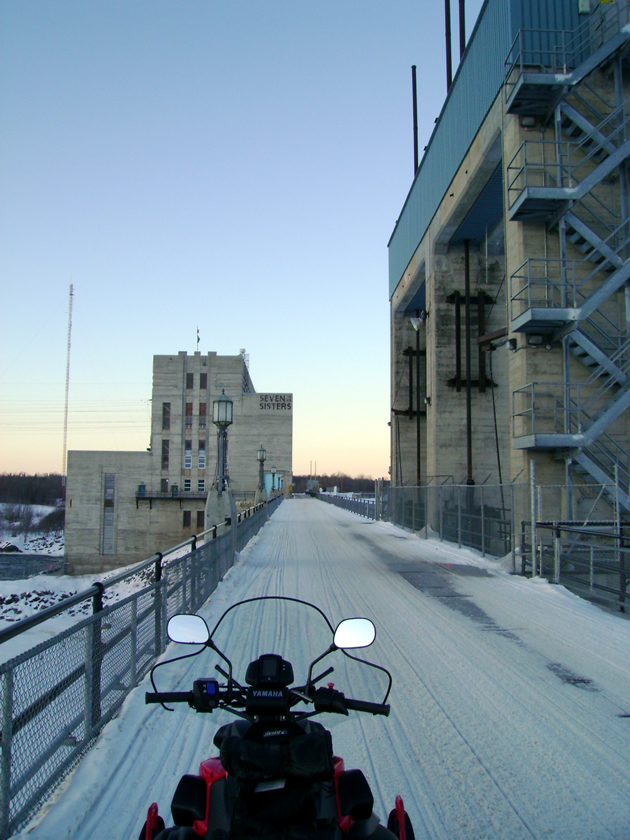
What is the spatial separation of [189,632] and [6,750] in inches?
47.2

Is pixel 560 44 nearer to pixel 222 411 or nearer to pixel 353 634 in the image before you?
pixel 222 411

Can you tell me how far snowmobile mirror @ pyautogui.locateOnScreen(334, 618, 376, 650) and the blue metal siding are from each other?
20.0m

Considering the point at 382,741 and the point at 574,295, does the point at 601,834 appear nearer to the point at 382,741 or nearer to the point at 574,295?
the point at 382,741

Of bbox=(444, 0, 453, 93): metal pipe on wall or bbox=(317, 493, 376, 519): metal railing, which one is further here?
bbox=(317, 493, 376, 519): metal railing

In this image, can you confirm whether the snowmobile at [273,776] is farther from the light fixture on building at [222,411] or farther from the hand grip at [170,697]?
the light fixture on building at [222,411]

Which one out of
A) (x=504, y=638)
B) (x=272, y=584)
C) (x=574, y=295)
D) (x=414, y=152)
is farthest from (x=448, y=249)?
(x=504, y=638)

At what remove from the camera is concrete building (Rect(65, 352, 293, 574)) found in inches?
2830

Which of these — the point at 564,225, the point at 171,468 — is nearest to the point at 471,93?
the point at 564,225

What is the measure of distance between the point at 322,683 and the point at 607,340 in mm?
14196

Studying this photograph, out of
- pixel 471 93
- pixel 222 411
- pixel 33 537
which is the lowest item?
pixel 33 537

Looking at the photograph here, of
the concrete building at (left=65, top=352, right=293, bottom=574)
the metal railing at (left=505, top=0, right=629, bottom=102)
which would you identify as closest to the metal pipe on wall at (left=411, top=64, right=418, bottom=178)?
the metal railing at (left=505, top=0, right=629, bottom=102)

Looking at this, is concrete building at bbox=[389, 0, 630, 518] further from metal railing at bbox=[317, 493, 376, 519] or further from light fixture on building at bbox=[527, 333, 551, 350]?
metal railing at bbox=[317, 493, 376, 519]

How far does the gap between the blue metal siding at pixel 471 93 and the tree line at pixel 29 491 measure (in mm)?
138828

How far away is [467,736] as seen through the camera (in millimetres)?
4801
